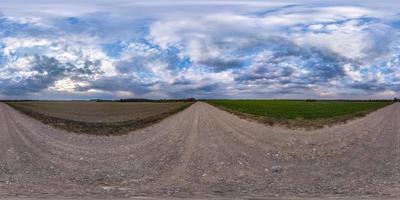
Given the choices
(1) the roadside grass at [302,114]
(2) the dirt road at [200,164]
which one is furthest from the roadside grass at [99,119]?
(1) the roadside grass at [302,114]

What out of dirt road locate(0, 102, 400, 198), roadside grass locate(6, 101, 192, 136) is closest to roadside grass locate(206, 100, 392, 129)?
dirt road locate(0, 102, 400, 198)

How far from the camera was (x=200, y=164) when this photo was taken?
735 inches

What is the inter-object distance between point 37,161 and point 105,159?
2.44 m

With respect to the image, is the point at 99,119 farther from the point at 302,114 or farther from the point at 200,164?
the point at 200,164

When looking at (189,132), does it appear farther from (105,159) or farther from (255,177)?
(255,177)

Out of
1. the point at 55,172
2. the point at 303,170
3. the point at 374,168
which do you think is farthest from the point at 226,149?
the point at 55,172

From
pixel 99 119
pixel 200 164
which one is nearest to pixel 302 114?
pixel 99 119

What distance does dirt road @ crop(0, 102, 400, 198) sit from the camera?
48.1 ft

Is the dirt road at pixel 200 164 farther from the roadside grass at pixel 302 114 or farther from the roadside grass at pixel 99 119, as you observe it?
the roadside grass at pixel 302 114

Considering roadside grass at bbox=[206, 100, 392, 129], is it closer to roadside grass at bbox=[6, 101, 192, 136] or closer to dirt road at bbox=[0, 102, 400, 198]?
dirt road at bbox=[0, 102, 400, 198]

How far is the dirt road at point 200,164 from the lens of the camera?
14648 mm

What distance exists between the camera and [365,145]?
80.4 feet

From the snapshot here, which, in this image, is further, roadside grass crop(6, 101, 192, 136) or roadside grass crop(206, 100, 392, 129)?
roadside grass crop(206, 100, 392, 129)

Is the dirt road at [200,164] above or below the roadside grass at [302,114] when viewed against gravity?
below
